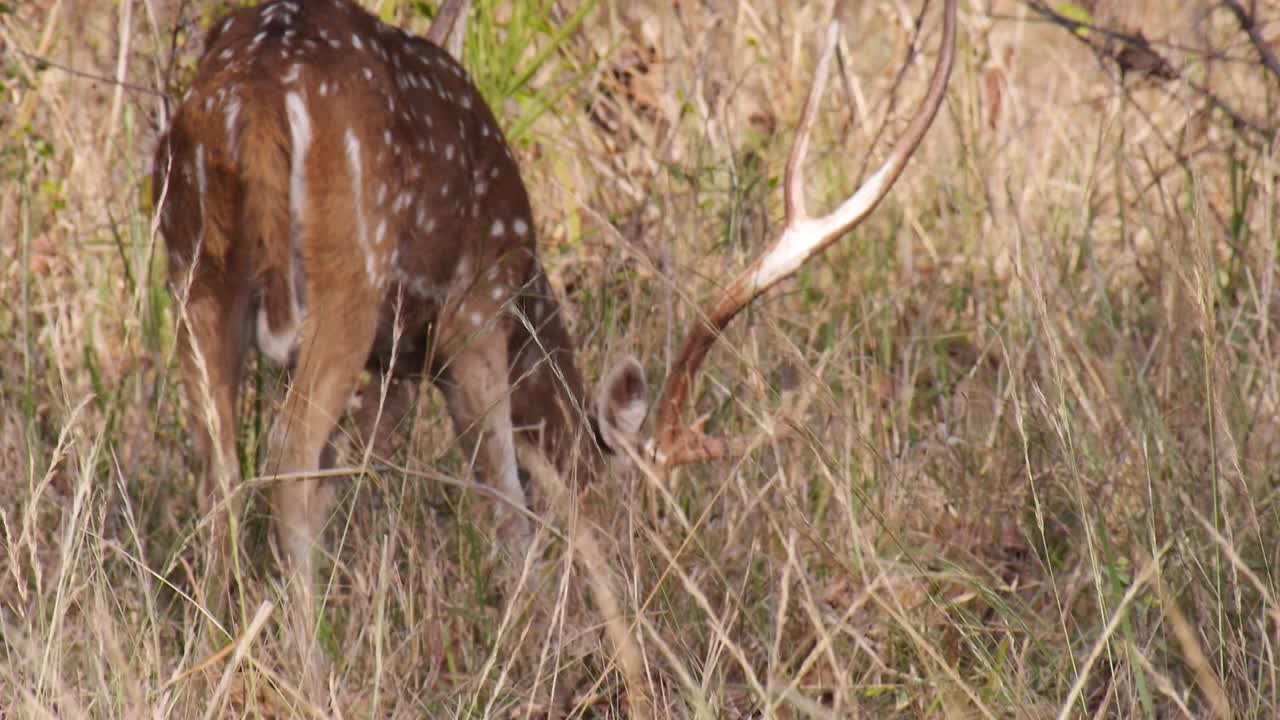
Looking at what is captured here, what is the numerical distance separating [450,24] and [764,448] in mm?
1430

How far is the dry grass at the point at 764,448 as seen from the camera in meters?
2.52

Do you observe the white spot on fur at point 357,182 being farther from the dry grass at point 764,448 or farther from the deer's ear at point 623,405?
the deer's ear at point 623,405

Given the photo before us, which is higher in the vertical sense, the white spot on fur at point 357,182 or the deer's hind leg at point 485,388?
the white spot on fur at point 357,182

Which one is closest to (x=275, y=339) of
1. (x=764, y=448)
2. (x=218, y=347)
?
(x=218, y=347)

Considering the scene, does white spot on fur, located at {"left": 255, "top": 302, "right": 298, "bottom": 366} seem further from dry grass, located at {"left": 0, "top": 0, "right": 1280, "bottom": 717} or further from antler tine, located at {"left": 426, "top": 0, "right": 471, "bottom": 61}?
antler tine, located at {"left": 426, "top": 0, "right": 471, "bottom": 61}

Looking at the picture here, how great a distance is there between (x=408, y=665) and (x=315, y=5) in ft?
4.69

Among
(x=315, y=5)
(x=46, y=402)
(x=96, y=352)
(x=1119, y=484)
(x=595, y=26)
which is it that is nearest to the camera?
(x=1119, y=484)

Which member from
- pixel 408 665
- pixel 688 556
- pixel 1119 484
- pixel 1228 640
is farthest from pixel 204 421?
pixel 1228 640

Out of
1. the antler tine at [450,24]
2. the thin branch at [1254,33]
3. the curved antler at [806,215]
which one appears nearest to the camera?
the curved antler at [806,215]

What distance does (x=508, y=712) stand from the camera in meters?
2.89

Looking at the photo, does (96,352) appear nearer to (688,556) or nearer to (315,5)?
(315,5)

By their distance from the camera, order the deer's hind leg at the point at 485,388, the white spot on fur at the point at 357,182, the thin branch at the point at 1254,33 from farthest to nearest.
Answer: the deer's hind leg at the point at 485,388 → the thin branch at the point at 1254,33 → the white spot on fur at the point at 357,182

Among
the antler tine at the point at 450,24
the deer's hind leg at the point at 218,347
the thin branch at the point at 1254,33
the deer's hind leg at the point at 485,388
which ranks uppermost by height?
the thin branch at the point at 1254,33

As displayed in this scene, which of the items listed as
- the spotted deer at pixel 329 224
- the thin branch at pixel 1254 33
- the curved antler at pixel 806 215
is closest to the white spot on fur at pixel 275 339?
the spotted deer at pixel 329 224
